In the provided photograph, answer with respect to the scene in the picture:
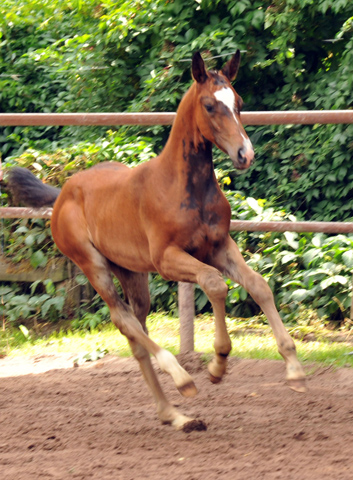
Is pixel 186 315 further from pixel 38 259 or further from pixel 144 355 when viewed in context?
pixel 38 259

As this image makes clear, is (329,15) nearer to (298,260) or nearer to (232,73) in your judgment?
(298,260)

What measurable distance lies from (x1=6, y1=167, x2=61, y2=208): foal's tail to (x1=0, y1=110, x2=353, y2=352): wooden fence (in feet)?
0.80

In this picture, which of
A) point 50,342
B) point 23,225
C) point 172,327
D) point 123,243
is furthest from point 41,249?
point 123,243

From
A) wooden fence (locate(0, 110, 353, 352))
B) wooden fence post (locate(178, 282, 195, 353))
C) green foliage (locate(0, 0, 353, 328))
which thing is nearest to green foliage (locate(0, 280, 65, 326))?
green foliage (locate(0, 0, 353, 328))

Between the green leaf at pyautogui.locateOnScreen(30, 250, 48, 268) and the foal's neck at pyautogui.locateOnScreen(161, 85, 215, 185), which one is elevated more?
the foal's neck at pyautogui.locateOnScreen(161, 85, 215, 185)

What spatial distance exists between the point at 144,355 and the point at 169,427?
1.46ft

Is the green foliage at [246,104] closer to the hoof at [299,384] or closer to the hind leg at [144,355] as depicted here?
the hind leg at [144,355]

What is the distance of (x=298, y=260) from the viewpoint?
632cm

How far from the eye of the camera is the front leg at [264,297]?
3375 mm

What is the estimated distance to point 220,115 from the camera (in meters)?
3.42

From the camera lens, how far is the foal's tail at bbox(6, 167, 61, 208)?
4.78 m

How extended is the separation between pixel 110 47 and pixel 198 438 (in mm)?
5786

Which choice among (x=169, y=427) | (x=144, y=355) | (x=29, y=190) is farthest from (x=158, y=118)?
(x=169, y=427)

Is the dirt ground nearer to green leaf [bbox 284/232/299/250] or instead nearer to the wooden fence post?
the wooden fence post
